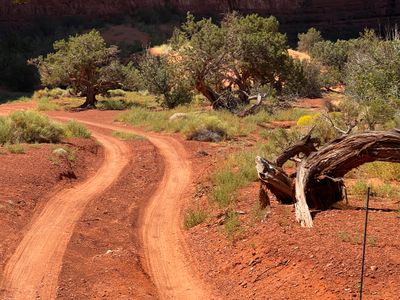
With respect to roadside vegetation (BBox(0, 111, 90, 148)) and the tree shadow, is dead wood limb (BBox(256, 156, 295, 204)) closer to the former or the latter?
roadside vegetation (BBox(0, 111, 90, 148))

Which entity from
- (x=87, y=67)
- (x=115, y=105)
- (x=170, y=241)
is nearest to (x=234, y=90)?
(x=115, y=105)

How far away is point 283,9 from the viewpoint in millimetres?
66875

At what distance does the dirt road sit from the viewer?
277 inches

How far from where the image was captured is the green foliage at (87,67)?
32.2m

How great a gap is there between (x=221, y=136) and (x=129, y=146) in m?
4.06

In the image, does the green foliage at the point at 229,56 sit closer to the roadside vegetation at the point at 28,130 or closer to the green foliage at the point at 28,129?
the roadside vegetation at the point at 28,130

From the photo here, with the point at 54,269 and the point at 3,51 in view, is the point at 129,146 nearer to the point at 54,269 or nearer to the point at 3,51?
the point at 54,269

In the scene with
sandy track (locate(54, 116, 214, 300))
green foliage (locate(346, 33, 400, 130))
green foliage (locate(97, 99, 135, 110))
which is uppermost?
green foliage (locate(346, 33, 400, 130))

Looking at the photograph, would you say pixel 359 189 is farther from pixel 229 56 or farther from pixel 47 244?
pixel 229 56

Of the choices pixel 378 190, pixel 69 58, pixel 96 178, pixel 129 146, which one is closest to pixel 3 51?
pixel 69 58

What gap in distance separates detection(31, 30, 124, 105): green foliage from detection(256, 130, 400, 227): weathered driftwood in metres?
25.7

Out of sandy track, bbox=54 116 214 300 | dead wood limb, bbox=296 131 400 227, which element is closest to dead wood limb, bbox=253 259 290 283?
sandy track, bbox=54 116 214 300

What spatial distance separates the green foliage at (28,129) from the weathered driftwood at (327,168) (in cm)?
1019

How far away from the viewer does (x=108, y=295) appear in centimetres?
671
